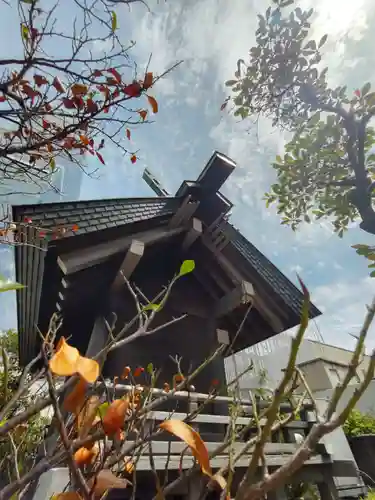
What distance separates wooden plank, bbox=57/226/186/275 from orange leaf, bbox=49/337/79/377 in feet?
11.0

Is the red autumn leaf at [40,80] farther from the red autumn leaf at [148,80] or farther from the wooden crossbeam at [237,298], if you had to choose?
the wooden crossbeam at [237,298]

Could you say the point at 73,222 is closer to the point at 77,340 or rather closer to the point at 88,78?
the point at 88,78

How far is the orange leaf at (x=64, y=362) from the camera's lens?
19.1 inches

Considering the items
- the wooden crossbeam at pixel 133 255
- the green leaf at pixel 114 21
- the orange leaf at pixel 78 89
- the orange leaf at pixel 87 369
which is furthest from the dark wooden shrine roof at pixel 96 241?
the orange leaf at pixel 87 369

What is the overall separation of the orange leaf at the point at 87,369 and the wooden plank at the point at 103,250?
3357 mm

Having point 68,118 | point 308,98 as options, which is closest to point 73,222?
point 68,118

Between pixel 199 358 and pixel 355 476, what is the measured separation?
106 inches

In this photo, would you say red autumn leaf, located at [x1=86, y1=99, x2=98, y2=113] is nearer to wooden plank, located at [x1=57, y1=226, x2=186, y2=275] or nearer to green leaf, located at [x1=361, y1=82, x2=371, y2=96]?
wooden plank, located at [x1=57, y1=226, x2=186, y2=275]

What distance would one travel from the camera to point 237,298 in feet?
16.4

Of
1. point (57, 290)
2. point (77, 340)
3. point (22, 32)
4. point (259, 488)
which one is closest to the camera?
point (259, 488)

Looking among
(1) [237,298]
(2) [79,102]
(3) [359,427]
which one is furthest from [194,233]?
(3) [359,427]

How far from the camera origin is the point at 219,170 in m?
5.39

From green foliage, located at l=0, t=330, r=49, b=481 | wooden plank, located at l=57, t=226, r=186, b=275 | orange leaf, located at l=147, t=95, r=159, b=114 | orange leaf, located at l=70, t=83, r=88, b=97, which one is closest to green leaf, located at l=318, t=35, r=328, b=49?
wooden plank, located at l=57, t=226, r=186, b=275

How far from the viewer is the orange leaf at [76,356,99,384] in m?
0.49
